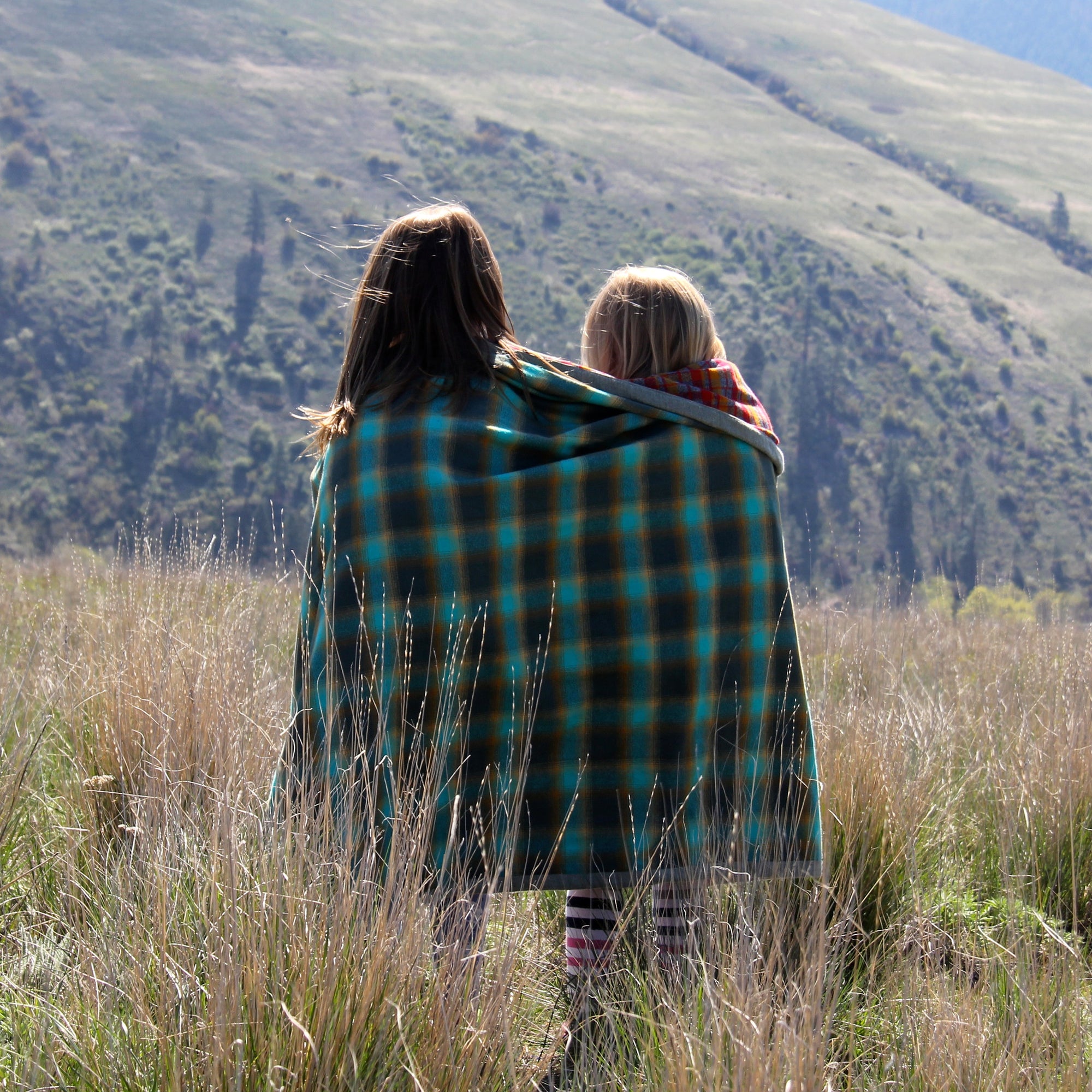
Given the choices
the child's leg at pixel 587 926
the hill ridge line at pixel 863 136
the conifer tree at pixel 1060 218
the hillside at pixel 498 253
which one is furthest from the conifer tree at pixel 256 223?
the conifer tree at pixel 1060 218

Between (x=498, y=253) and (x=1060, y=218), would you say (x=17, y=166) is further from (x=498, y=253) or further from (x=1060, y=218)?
(x=1060, y=218)

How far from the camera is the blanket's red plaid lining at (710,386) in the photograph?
91.7 inches

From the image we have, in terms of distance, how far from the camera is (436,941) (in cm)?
198

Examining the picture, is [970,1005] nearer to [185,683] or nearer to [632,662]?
[632,662]

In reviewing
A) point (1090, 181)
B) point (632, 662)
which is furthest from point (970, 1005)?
point (1090, 181)

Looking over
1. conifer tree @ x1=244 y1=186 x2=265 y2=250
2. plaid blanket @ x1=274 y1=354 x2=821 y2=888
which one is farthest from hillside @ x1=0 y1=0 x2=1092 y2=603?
plaid blanket @ x1=274 y1=354 x2=821 y2=888

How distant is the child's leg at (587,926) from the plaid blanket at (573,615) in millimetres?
84

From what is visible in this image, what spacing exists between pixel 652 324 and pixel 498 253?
40876 millimetres

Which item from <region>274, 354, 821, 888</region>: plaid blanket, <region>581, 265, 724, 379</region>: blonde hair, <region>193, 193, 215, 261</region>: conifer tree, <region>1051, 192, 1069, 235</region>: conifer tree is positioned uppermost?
<region>1051, 192, 1069, 235</region>: conifer tree

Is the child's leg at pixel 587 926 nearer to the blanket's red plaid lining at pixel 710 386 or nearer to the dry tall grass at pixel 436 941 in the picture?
the dry tall grass at pixel 436 941

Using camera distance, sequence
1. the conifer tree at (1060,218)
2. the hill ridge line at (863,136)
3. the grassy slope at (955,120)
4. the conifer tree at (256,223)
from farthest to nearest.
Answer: the conifer tree at (1060,218) → the hill ridge line at (863,136) → the grassy slope at (955,120) → the conifer tree at (256,223)

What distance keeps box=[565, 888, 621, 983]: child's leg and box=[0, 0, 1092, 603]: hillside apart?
11.1 meters

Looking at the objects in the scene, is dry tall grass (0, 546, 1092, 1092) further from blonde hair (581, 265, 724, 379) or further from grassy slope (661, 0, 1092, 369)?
grassy slope (661, 0, 1092, 369)

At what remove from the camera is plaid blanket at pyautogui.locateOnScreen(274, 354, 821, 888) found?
225 centimetres
